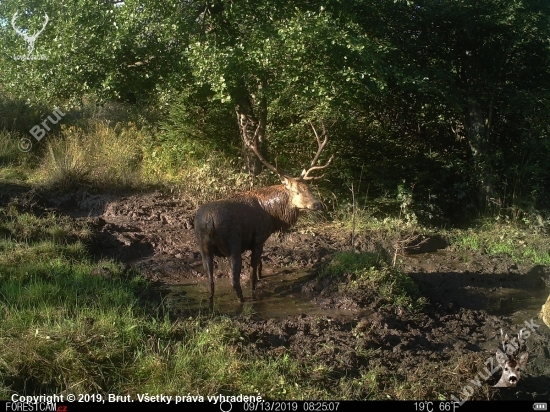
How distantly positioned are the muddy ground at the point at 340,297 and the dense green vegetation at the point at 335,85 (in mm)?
1943

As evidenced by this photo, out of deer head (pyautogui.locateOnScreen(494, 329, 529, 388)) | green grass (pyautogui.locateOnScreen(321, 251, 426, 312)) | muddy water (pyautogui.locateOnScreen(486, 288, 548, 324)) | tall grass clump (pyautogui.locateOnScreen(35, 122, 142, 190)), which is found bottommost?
muddy water (pyautogui.locateOnScreen(486, 288, 548, 324))

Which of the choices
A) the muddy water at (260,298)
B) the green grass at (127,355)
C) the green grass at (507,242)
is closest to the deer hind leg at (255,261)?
the muddy water at (260,298)

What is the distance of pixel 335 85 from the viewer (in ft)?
33.7

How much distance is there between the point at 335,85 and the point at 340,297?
3.97 meters

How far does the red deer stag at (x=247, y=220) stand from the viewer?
7680 mm

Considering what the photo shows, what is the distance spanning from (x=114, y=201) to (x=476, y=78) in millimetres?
7531

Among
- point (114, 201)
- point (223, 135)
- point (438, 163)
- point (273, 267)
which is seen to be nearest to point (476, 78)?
point (438, 163)

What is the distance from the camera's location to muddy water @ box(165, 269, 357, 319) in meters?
7.50

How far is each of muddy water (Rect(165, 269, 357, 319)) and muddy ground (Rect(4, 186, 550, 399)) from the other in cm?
2

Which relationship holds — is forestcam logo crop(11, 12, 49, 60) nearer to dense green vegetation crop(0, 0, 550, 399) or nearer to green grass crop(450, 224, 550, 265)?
dense green vegetation crop(0, 0, 550, 399)

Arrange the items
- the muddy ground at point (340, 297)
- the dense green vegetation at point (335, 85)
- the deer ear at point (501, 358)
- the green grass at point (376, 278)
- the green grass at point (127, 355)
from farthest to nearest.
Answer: the dense green vegetation at point (335, 85) < the green grass at point (376, 278) < the muddy ground at point (340, 297) < the deer ear at point (501, 358) < the green grass at point (127, 355)

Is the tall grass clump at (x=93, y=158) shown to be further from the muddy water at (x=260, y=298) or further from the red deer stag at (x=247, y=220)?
the red deer stag at (x=247, y=220)

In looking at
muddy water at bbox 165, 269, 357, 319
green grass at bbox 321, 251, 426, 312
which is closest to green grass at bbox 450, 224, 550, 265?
green grass at bbox 321, 251, 426, 312

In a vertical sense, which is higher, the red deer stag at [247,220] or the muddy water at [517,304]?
the red deer stag at [247,220]
